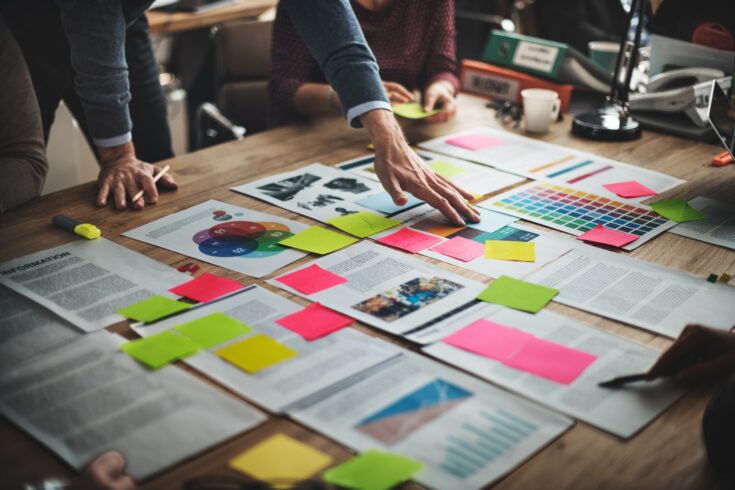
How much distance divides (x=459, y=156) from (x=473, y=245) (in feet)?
1.70

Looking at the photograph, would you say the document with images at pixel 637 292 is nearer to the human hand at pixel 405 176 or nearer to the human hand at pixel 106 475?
the human hand at pixel 405 176

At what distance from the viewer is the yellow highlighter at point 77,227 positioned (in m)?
1.43

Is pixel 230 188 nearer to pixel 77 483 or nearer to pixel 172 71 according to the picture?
pixel 77 483

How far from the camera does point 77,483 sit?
0.84 metres

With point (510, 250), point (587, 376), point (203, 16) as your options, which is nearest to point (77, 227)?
point (510, 250)

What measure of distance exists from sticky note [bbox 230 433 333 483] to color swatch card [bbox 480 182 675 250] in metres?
0.81

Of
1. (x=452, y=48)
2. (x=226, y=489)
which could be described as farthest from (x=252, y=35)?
(x=226, y=489)

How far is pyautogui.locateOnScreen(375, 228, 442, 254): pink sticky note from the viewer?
4.69 ft

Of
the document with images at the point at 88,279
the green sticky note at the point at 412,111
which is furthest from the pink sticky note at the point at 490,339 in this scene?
the green sticky note at the point at 412,111

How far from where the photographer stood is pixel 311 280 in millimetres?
1292

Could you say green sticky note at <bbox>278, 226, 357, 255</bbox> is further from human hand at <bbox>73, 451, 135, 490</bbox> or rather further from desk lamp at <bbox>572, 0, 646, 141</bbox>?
desk lamp at <bbox>572, 0, 646, 141</bbox>

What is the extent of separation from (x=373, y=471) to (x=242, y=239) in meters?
0.69

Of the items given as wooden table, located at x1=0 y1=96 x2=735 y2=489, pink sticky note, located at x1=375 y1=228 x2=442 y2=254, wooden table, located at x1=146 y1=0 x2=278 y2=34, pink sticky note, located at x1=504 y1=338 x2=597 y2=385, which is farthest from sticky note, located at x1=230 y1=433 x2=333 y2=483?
wooden table, located at x1=146 y1=0 x2=278 y2=34

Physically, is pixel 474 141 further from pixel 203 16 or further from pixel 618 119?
pixel 203 16
